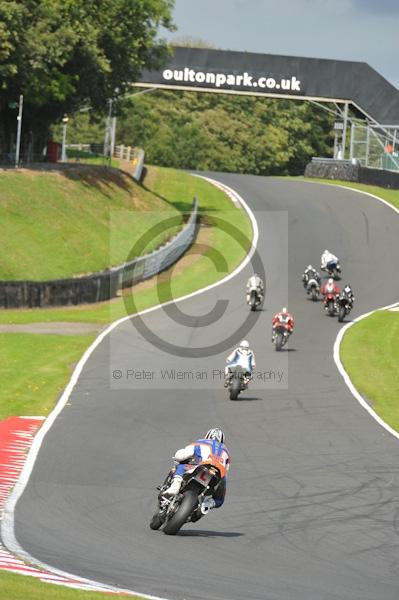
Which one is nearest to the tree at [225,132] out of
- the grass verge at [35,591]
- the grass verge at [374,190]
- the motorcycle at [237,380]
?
the grass verge at [374,190]

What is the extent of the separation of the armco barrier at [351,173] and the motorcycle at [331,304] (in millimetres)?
36291

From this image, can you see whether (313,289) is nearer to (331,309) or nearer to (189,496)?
(331,309)

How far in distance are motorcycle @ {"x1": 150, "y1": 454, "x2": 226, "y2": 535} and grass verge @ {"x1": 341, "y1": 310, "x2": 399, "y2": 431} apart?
10.9 metres

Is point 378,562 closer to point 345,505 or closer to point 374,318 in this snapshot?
point 345,505

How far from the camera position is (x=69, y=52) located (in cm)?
6159

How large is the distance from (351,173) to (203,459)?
65.3 meters

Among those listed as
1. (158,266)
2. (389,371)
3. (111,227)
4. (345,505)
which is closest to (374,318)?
(389,371)

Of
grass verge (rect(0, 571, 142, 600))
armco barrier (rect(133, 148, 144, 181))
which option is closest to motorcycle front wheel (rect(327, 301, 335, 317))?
grass verge (rect(0, 571, 142, 600))

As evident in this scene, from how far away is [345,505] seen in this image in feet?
55.7

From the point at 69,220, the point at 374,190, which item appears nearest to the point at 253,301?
the point at 69,220

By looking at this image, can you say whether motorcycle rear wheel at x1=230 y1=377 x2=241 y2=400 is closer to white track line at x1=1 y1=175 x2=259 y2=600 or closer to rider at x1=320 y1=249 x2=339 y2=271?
white track line at x1=1 y1=175 x2=259 y2=600

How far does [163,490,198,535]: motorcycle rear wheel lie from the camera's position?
552 inches

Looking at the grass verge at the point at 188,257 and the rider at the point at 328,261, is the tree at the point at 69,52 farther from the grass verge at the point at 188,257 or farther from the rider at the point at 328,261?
the rider at the point at 328,261

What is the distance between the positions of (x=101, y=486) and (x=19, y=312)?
2294 centimetres
